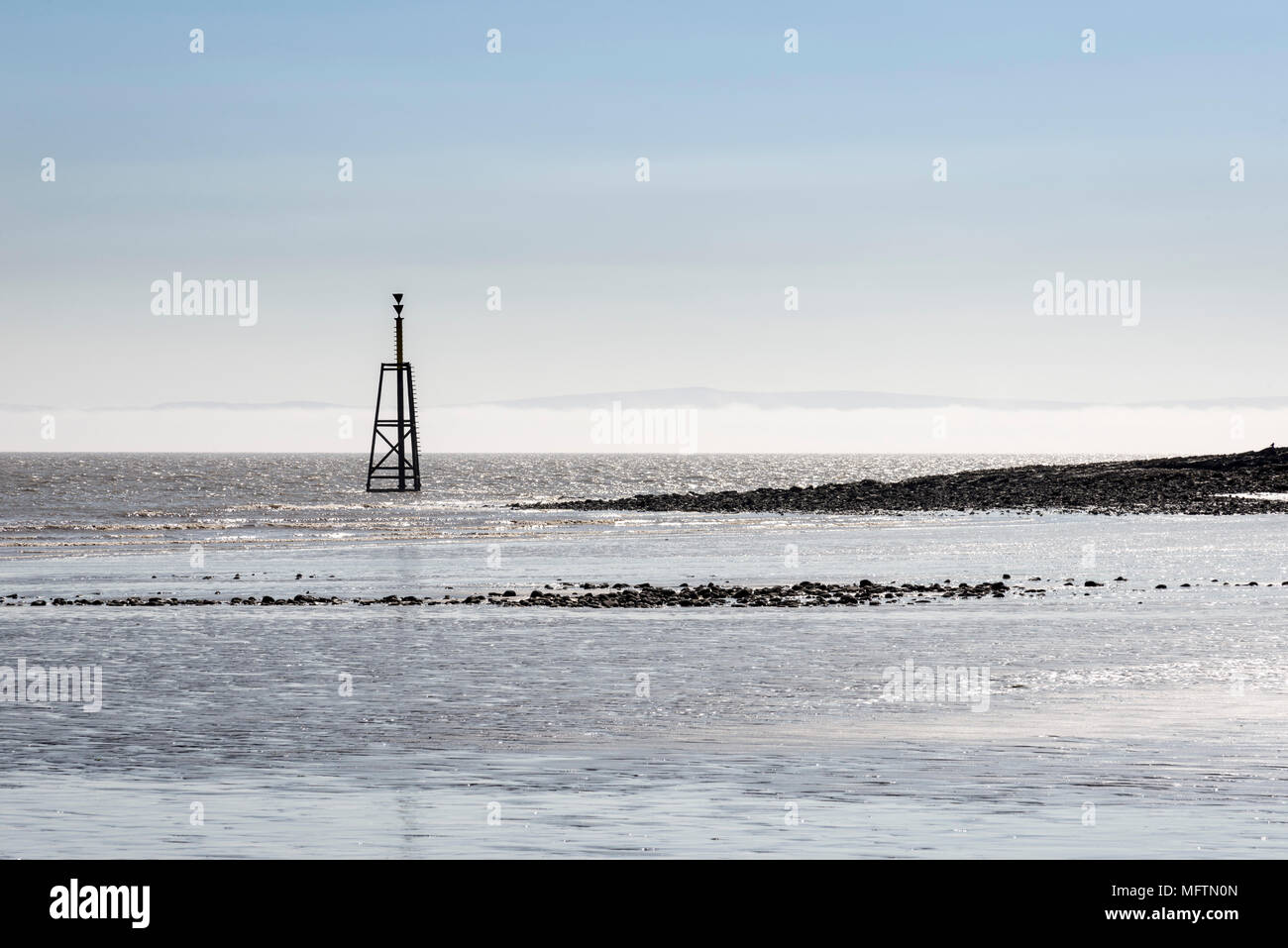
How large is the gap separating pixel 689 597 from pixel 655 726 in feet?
58.3

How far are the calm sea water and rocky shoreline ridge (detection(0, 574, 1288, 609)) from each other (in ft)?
4.74

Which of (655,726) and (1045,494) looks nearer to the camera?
(655,726)

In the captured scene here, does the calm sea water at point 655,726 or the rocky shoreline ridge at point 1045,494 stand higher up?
the rocky shoreline ridge at point 1045,494

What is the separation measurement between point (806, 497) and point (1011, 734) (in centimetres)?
8733

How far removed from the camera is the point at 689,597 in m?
35.3

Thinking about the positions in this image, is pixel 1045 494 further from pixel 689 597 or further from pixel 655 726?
pixel 655 726

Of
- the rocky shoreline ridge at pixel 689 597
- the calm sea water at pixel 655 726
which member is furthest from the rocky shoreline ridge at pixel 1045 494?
the rocky shoreline ridge at pixel 689 597

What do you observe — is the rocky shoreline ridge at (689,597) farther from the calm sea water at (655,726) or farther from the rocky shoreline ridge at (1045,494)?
the rocky shoreline ridge at (1045,494)

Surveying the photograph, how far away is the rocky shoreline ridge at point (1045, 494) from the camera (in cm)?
8819

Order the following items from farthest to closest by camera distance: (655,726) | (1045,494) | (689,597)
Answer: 1. (1045,494)
2. (689,597)
3. (655,726)

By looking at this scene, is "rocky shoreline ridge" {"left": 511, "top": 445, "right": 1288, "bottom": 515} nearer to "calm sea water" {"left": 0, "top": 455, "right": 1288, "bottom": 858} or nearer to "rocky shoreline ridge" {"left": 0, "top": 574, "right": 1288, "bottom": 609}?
"calm sea water" {"left": 0, "top": 455, "right": 1288, "bottom": 858}

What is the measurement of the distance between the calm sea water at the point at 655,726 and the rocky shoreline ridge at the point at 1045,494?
45.8m

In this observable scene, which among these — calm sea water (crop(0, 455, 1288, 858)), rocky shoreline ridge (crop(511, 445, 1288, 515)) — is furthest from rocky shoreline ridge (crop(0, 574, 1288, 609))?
rocky shoreline ridge (crop(511, 445, 1288, 515))

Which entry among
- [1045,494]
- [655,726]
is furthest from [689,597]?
[1045,494]
